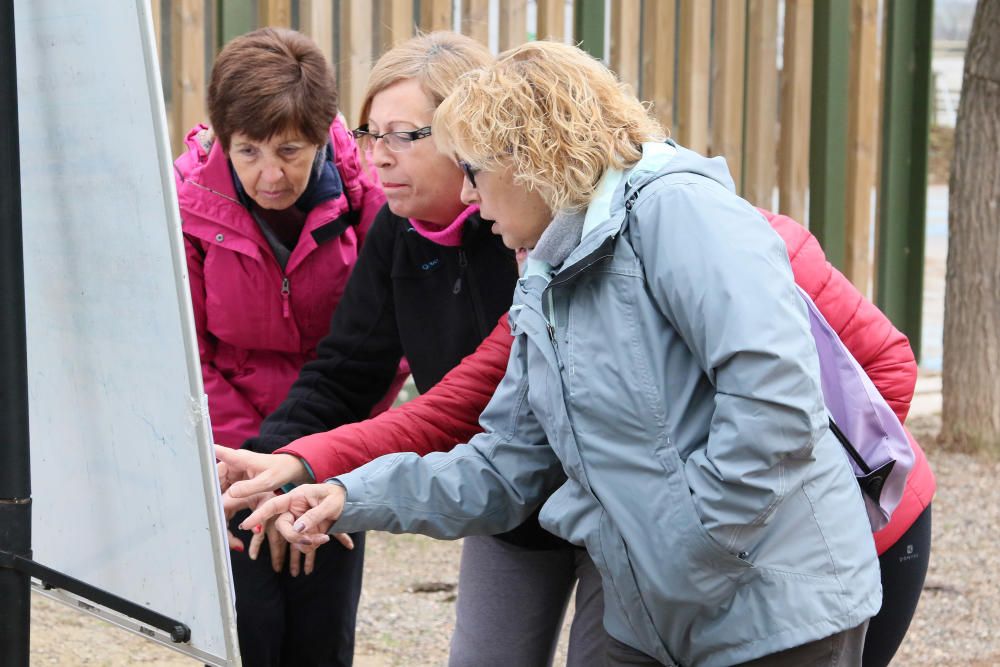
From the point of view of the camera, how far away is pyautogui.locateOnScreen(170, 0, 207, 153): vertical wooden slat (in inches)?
197

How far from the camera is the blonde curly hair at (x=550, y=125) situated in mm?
1771

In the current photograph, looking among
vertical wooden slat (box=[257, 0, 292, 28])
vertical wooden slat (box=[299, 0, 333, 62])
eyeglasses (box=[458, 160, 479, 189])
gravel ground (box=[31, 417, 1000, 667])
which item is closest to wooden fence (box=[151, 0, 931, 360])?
vertical wooden slat (box=[299, 0, 333, 62])

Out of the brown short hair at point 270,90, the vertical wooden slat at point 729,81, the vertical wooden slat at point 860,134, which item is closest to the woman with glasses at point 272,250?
the brown short hair at point 270,90

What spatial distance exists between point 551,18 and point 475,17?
0.38 meters

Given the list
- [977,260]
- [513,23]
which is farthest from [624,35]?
[977,260]

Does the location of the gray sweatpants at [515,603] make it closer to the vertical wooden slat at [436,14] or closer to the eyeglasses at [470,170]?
the eyeglasses at [470,170]

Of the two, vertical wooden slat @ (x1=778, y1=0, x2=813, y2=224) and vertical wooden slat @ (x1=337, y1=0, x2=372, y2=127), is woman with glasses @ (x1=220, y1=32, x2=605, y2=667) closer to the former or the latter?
vertical wooden slat @ (x1=337, y1=0, x2=372, y2=127)

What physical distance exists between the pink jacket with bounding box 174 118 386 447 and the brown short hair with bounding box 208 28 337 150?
0.14 m

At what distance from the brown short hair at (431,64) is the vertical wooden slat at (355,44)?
304cm

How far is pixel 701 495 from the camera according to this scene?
1.67 meters

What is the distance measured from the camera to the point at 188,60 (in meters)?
5.02

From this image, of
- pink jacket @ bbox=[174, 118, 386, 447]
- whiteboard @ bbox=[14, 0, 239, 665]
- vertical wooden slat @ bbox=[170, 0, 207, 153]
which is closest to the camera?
whiteboard @ bbox=[14, 0, 239, 665]

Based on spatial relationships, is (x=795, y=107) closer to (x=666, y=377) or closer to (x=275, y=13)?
(x=275, y=13)

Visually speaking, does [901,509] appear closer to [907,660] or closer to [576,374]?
[576,374]
